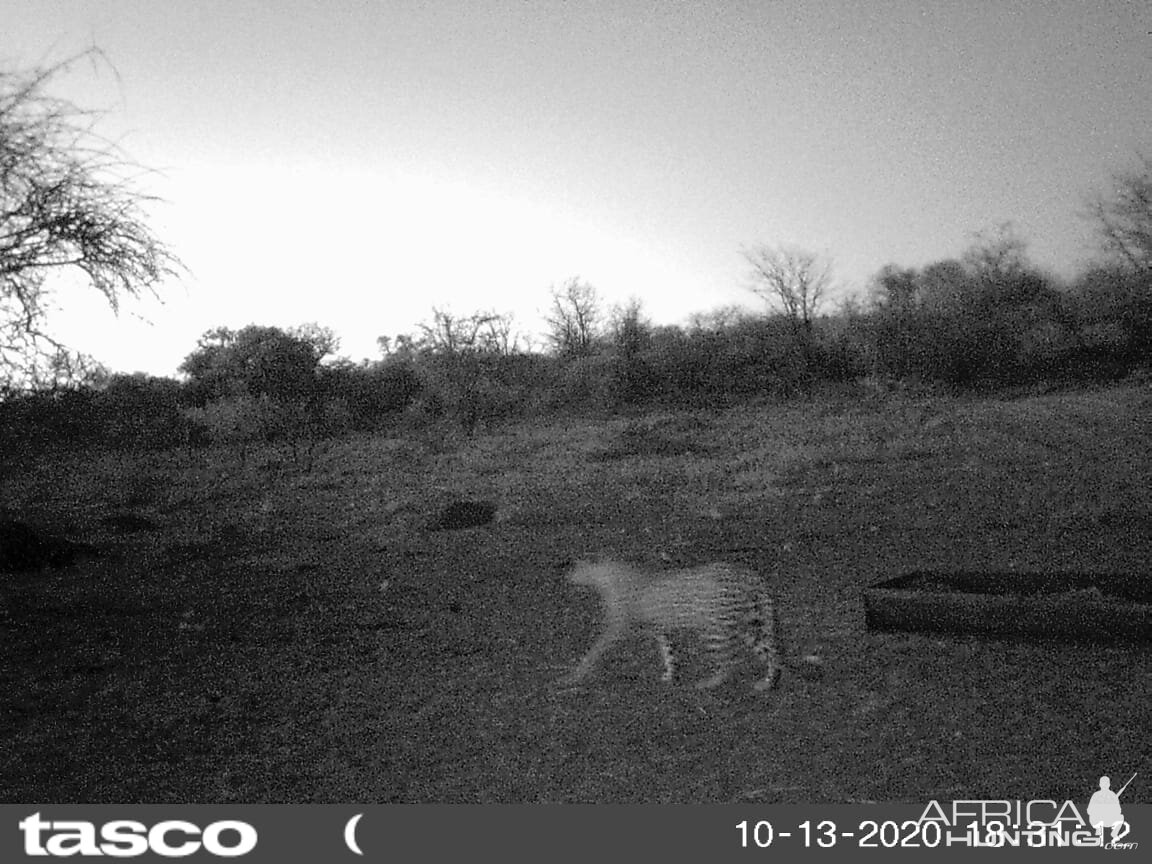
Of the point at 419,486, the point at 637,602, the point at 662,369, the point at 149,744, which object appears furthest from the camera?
the point at 662,369

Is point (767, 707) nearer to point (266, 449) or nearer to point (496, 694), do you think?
point (496, 694)

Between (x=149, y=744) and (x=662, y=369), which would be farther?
(x=662, y=369)

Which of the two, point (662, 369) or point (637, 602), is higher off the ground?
point (662, 369)

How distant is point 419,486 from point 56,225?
9355 millimetres

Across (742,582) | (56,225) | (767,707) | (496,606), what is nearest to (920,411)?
(742,582)

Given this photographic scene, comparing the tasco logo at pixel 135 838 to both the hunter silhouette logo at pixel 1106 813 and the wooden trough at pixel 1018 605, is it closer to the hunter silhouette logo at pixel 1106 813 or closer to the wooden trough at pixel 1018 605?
the hunter silhouette logo at pixel 1106 813

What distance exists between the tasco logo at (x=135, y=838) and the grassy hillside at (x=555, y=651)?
41 centimetres

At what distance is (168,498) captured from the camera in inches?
606
